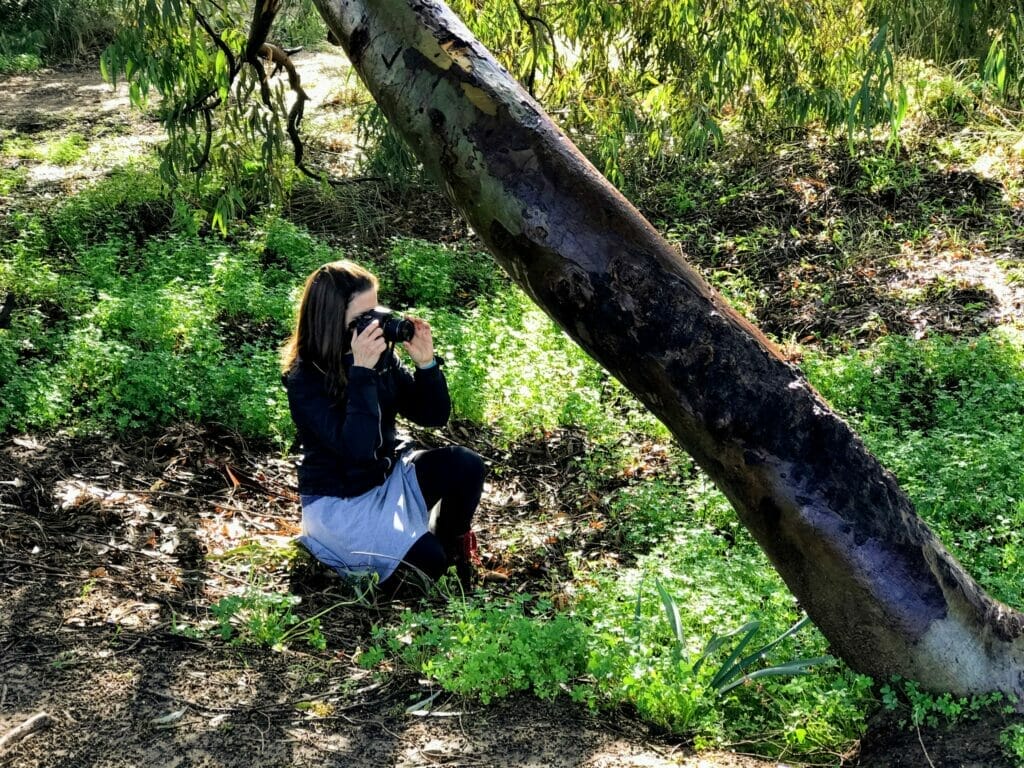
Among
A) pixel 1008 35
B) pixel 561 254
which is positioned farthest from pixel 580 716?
pixel 1008 35

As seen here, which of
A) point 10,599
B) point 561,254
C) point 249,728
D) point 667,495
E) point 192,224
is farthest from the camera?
point 192,224

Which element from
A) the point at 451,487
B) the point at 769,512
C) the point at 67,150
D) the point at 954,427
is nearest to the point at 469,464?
the point at 451,487

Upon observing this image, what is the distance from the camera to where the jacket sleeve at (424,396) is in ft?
14.0

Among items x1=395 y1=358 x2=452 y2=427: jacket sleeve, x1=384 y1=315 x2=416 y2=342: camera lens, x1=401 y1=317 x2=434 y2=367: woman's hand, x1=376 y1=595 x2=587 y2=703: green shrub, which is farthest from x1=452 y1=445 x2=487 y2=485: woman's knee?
x1=376 y1=595 x2=587 y2=703: green shrub

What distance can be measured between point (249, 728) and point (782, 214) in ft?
23.9

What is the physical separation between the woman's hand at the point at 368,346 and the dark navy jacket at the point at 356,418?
0.10 feet

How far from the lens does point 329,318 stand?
397cm

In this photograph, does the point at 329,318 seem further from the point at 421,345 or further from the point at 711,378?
the point at 711,378

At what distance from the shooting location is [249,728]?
296 centimetres

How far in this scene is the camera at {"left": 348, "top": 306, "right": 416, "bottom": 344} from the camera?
3967 millimetres

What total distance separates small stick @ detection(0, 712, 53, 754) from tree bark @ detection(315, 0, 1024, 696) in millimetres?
1785

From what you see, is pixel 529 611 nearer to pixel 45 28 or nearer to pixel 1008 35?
pixel 1008 35

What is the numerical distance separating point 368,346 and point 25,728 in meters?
1.71

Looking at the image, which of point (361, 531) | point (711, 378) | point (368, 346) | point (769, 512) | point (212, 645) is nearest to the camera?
point (711, 378)
